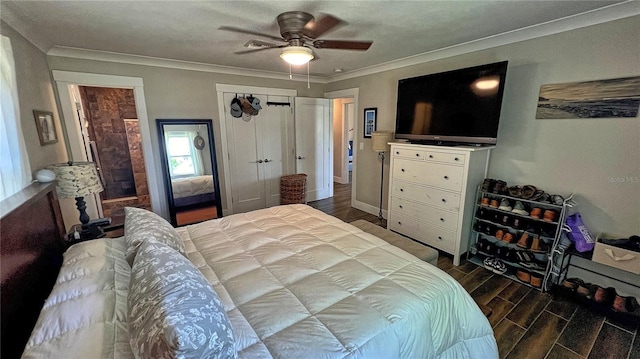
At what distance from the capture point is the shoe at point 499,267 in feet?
8.39

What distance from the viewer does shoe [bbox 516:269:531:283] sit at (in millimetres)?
2411

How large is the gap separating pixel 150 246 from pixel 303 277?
0.78 metres

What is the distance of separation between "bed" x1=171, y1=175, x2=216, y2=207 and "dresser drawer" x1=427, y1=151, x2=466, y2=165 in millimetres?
3094

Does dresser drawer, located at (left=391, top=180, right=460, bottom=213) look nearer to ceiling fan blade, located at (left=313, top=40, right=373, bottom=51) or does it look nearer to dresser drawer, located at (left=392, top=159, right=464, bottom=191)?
dresser drawer, located at (left=392, top=159, right=464, bottom=191)

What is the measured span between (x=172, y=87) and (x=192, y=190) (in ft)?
4.76

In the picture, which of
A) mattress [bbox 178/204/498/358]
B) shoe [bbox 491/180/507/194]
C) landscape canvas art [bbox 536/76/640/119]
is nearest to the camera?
mattress [bbox 178/204/498/358]

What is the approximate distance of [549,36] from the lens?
2.25 m

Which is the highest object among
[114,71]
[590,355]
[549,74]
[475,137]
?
[114,71]

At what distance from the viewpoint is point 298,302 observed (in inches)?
47.0

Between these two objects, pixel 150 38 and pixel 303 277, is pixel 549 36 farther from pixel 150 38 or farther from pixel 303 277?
pixel 150 38

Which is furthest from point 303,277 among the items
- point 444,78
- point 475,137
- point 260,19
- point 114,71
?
point 114,71

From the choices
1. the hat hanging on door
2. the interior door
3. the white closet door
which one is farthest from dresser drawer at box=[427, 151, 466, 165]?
the hat hanging on door

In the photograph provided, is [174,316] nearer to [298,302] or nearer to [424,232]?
[298,302]

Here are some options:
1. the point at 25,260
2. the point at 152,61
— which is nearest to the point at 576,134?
the point at 25,260
